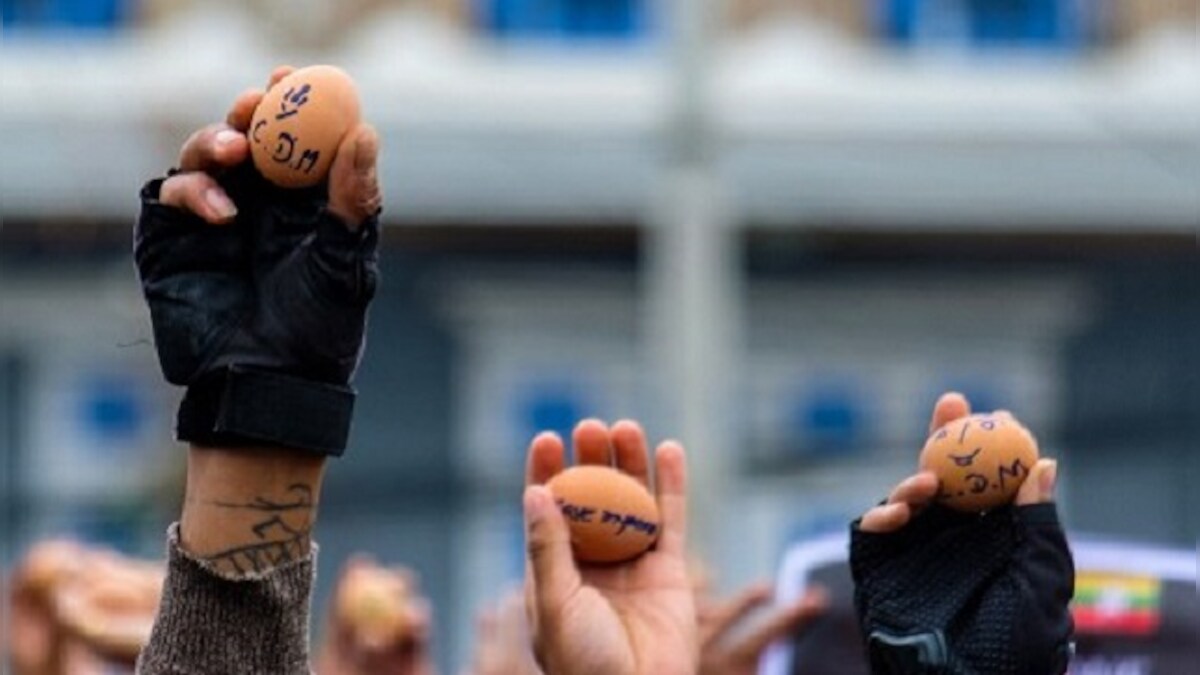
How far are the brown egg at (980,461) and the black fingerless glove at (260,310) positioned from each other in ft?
1.46

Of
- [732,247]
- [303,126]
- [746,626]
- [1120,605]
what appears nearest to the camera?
[303,126]

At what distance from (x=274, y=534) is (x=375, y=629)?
8.46 ft

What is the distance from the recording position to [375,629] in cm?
543

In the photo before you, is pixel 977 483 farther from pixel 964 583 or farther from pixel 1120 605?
pixel 1120 605

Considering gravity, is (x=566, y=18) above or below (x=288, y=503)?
above

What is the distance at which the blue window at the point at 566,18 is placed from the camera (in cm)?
1778

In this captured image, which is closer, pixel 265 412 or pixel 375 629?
pixel 265 412

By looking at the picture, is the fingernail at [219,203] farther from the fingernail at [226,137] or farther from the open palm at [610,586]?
the open palm at [610,586]

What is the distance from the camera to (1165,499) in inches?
711

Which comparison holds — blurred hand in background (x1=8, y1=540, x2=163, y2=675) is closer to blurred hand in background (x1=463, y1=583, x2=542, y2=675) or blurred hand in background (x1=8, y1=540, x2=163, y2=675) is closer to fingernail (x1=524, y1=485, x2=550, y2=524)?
blurred hand in background (x1=463, y1=583, x2=542, y2=675)

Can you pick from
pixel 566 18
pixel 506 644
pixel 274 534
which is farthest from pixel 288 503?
pixel 566 18

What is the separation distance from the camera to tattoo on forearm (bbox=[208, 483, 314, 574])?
9.36 ft

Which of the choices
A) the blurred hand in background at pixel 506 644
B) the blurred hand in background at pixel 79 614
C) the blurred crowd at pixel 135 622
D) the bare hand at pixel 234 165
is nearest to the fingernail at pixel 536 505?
the bare hand at pixel 234 165

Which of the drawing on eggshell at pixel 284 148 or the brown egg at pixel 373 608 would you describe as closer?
the drawing on eggshell at pixel 284 148
